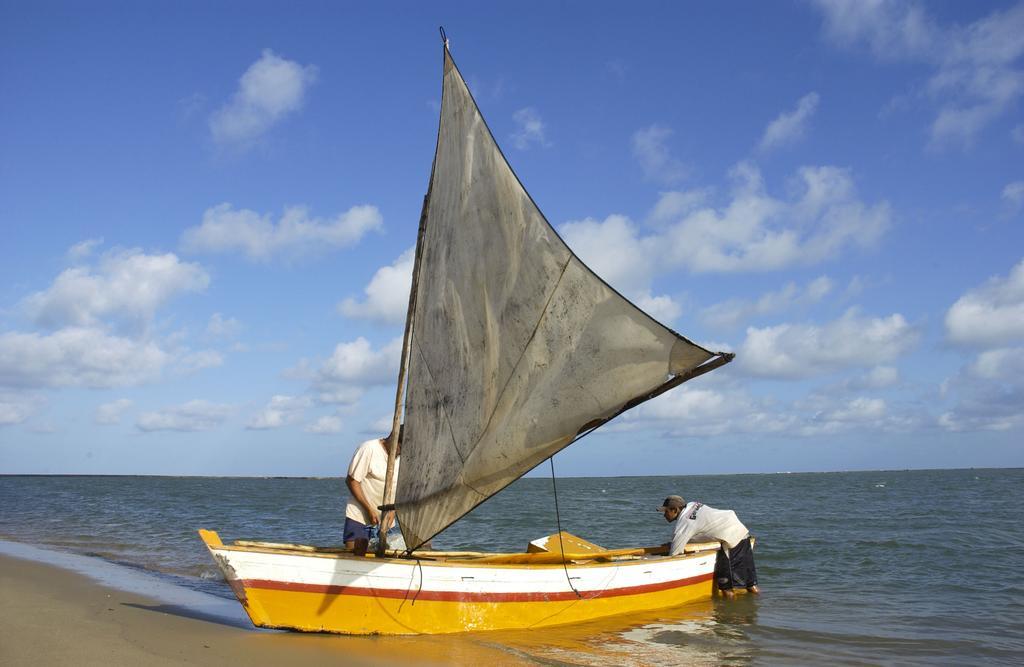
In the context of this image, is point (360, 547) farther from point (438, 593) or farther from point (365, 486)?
point (438, 593)

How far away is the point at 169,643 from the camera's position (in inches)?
303

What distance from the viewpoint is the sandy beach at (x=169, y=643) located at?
7.07m

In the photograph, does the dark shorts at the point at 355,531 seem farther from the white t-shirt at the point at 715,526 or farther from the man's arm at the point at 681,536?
the white t-shirt at the point at 715,526

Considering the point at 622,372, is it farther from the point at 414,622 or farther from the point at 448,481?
the point at 414,622

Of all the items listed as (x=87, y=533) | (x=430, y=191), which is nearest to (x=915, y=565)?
(x=430, y=191)

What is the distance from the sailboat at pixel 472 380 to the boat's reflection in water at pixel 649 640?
1.24m

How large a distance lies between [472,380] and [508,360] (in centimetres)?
45

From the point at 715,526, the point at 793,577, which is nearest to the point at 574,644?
the point at 715,526

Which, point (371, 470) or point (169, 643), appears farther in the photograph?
point (371, 470)

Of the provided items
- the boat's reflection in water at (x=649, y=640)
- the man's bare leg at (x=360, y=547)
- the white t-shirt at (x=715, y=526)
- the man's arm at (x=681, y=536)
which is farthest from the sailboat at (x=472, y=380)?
the white t-shirt at (x=715, y=526)

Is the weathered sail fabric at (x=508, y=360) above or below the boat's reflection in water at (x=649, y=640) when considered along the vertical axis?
above

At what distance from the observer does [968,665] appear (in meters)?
8.77

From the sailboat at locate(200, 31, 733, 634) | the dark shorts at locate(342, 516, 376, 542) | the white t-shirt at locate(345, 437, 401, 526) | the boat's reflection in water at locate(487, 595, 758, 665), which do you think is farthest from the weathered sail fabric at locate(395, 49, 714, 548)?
the boat's reflection in water at locate(487, 595, 758, 665)

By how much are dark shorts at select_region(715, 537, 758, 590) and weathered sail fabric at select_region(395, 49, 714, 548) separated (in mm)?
5349
